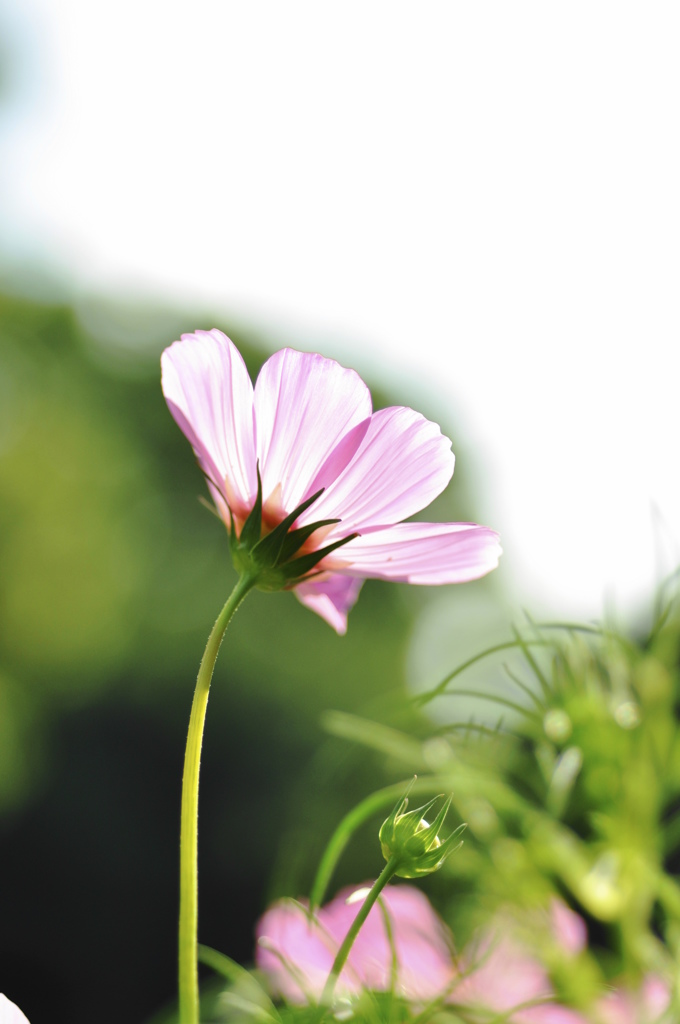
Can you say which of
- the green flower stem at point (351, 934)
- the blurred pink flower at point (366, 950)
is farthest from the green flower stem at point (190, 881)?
the blurred pink flower at point (366, 950)

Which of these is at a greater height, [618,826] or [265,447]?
[265,447]

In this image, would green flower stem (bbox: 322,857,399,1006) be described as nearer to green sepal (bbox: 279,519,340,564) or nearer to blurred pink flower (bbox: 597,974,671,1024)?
green sepal (bbox: 279,519,340,564)

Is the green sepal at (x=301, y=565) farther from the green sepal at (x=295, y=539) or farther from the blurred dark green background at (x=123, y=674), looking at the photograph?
the blurred dark green background at (x=123, y=674)

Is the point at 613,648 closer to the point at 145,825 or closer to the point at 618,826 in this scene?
the point at 618,826

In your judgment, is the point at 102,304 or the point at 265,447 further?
the point at 102,304

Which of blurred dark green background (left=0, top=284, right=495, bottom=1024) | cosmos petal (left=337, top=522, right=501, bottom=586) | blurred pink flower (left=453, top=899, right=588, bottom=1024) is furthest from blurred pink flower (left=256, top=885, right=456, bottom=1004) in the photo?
blurred dark green background (left=0, top=284, right=495, bottom=1024)

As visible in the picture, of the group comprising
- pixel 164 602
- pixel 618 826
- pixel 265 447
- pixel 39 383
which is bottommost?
pixel 164 602

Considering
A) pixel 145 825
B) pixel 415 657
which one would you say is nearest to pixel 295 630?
pixel 415 657

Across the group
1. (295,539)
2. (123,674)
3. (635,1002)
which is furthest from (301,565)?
(123,674)
